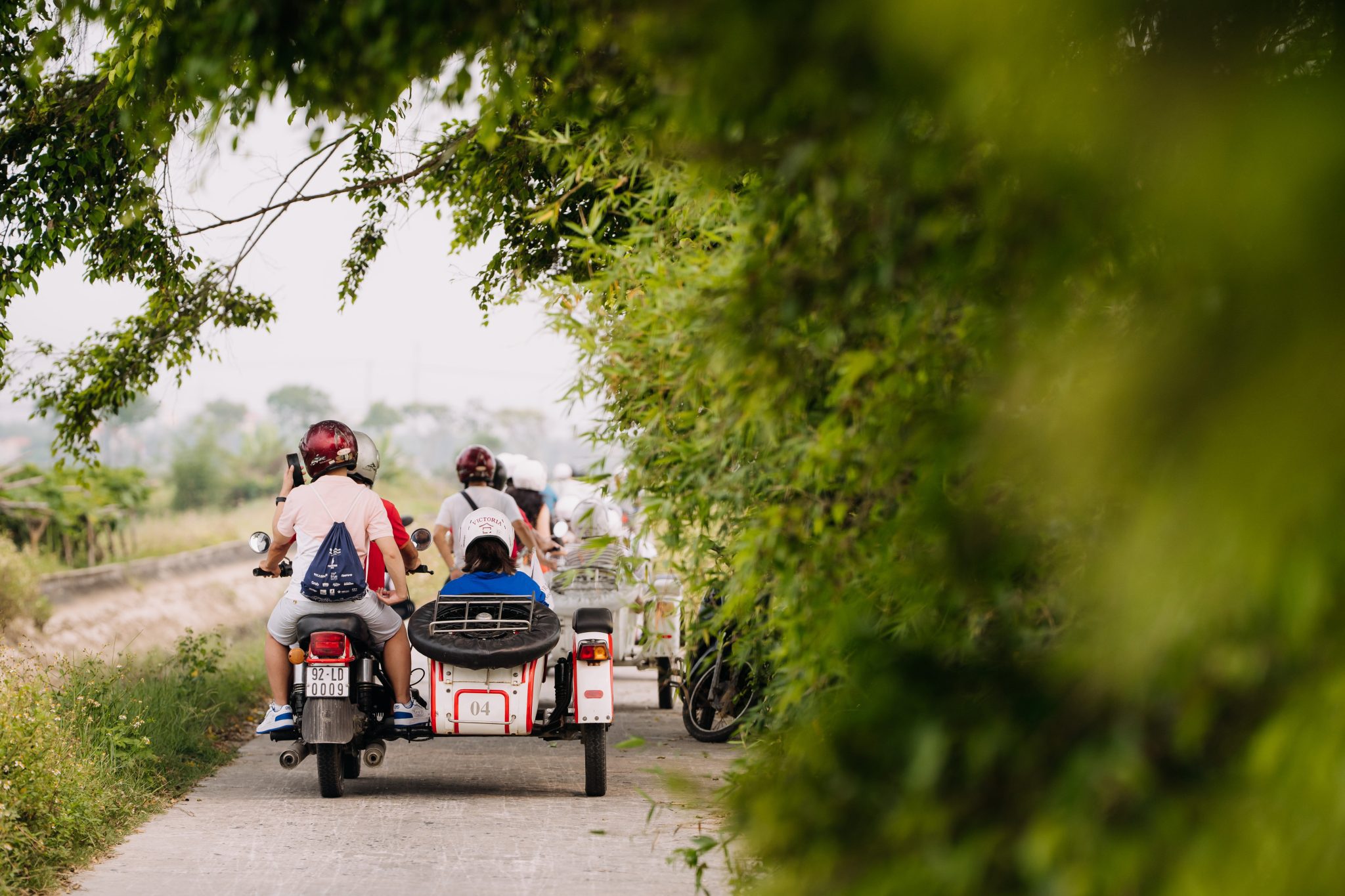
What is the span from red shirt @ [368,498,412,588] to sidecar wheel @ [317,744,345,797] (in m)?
1.10

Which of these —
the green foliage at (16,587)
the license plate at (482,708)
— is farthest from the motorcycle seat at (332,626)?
the green foliage at (16,587)

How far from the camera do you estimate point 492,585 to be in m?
9.35

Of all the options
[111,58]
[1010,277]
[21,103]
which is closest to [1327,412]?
[1010,277]

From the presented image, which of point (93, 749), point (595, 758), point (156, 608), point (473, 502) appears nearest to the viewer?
point (93, 749)

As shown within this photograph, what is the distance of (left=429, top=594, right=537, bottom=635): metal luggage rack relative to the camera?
891cm

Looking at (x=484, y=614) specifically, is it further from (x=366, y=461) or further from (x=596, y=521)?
(x=596, y=521)

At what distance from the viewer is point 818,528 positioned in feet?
13.4

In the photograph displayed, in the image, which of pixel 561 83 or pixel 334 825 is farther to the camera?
pixel 334 825

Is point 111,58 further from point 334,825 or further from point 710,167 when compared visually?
point 710,167

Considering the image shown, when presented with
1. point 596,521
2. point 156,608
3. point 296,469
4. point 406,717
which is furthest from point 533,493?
point 156,608

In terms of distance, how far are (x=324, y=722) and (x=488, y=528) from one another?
1588 mm

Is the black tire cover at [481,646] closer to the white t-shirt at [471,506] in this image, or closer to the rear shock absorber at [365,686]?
the rear shock absorber at [365,686]

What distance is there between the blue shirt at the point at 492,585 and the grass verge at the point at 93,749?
2022 mm

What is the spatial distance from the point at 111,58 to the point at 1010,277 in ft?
23.9
